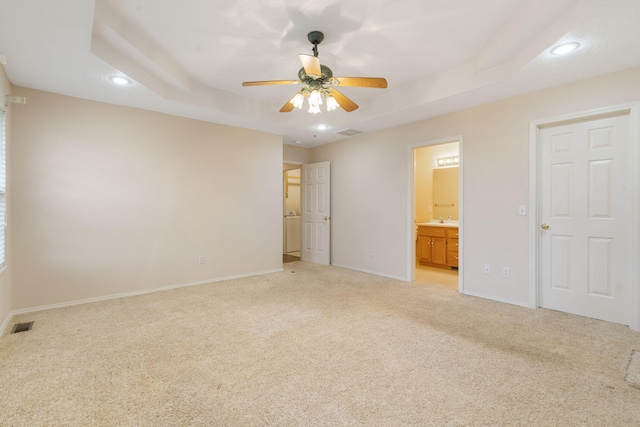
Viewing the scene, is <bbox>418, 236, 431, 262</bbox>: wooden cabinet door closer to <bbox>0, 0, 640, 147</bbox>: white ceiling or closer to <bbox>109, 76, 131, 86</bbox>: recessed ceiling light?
<bbox>0, 0, 640, 147</bbox>: white ceiling

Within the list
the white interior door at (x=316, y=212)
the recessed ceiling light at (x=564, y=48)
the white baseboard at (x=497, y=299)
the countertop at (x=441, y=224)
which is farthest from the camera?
the white interior door at (x=316, y=212)

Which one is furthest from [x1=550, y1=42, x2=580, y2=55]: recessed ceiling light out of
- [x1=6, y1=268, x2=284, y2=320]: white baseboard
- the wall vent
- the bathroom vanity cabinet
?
the wall vent

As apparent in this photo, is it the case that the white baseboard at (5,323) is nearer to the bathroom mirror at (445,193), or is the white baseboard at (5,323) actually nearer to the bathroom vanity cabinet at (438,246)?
the bathroom vanity cabinet at (438,246)

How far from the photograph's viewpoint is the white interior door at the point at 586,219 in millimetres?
2912

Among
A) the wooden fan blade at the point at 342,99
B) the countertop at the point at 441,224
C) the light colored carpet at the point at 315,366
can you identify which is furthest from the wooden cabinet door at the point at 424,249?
the wooden fan blade at the point at 342,99

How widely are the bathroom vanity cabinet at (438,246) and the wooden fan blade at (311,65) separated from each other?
4103 millimetres

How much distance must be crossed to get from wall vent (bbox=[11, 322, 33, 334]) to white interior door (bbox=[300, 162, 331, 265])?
429 centimetres

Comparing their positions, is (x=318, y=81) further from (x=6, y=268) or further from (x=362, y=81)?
(x=6, y=268)

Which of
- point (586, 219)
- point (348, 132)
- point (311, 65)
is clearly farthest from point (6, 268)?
point (586, 219)

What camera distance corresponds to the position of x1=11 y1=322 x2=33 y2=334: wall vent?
279 centimetres

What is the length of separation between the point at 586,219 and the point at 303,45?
11.1ft

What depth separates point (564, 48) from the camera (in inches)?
96.0

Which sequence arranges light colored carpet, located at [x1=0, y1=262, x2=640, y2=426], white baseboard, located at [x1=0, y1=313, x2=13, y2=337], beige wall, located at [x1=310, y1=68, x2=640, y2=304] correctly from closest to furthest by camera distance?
light colored carpet, located at [x1=0, y1=262, x2=640, y2=426], white baseboard, located at [x1=0, y1=313, x2=13, y2=337], beige wall, located at [x1=310, y1=68, x2=640, y2=304]

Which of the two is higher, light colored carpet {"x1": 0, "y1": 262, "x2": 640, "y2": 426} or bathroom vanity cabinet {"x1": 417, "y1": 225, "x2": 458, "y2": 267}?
bathroom vanity cabinet {"x1": 417, "y1": 225, "x2": 458, "y2": 267}
